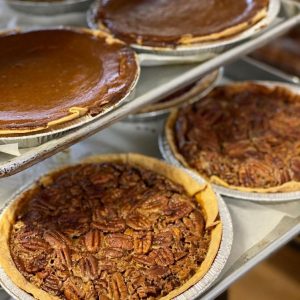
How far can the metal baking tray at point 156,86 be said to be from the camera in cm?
118

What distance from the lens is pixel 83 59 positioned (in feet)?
4.92

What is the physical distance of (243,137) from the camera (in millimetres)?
1850

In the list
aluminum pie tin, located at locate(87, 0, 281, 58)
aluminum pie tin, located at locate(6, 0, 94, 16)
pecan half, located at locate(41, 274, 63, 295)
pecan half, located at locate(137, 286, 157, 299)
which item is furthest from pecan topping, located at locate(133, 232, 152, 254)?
aluminum pie tin, located at locate(6, 0, 94, 16)

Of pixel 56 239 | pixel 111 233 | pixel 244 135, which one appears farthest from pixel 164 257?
pixel 244 135

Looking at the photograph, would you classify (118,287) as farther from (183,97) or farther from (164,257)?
(183,97)

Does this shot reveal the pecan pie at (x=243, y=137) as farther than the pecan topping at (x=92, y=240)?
Yes

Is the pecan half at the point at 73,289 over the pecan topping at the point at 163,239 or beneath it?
beneath

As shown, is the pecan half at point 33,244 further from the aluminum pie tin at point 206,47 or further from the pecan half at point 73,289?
the aluminum pie tin at point 206,47

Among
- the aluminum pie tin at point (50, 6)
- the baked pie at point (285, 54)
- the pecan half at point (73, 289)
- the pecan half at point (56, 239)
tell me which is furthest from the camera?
the baked pie at point (285, 54)

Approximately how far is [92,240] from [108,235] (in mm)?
48

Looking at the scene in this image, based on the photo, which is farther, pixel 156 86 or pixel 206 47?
pixel 206 47

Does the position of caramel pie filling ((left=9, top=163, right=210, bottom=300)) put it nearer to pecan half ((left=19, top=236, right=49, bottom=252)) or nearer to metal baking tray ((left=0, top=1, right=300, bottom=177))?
pecan half ((left=19, top=236, right=49, bottom=252))

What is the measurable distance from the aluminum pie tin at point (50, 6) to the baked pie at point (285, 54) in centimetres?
137

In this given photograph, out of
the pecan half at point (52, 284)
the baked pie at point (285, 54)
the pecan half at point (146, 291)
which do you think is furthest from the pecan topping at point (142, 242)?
the baked pie at point (285, 54)
